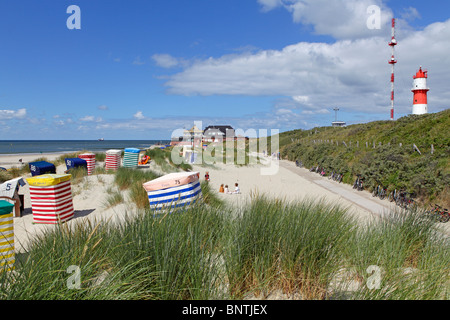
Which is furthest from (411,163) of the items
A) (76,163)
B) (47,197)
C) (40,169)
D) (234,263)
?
(40,169)

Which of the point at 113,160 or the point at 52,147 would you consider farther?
the point at 52,147

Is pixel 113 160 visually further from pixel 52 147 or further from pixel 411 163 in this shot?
pixel 52 147

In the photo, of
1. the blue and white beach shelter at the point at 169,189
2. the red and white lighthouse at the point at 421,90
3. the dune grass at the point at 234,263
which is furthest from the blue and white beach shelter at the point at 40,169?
the red and white lighthouse at the point at 421,90

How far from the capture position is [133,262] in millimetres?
2645

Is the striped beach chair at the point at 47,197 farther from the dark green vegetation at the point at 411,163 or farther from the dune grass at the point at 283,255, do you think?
the dark green vegetation at the point at 411,163

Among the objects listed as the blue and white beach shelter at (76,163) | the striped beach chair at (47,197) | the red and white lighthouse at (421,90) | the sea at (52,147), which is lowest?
the striped beach chair at (47,197)

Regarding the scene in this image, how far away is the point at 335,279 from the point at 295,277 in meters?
0.45

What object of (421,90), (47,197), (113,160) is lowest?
(47,197)

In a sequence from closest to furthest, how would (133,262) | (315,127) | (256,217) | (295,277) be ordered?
(133,262)
(295,277)
(256,217)
(315,127)

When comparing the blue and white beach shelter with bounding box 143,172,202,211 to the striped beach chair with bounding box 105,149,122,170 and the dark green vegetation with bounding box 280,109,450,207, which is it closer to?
the dark green vegetation with bounding box 280,109,450,207

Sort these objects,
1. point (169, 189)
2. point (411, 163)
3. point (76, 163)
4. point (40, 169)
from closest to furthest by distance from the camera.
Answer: point (169, 189)
point (411, 163)
point (40, 169)
point (76, 163)

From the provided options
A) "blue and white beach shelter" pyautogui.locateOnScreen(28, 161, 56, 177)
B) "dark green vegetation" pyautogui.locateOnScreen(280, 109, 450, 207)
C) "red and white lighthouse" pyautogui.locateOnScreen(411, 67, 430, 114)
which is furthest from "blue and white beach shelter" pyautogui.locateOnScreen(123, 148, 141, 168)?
"red and white lighthouse" pyautogui.locateOnScreen(411, 67, 430, 114)
